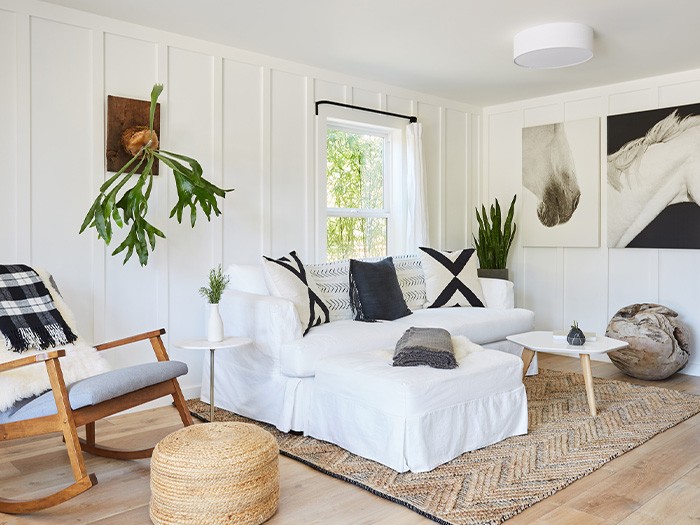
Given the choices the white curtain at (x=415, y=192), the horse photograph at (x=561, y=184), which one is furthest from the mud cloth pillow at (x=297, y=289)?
the horse photograph at (x=561, y=184)

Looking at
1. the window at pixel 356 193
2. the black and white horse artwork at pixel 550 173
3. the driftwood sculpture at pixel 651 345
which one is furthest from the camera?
the black and white horse artwork at pixel 550 173

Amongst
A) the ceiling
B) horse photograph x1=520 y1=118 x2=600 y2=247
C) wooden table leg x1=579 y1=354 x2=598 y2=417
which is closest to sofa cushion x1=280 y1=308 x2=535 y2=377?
wooden table leg x1=579 y1=354 x2=598 y2=417

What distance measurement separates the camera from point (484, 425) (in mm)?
3023

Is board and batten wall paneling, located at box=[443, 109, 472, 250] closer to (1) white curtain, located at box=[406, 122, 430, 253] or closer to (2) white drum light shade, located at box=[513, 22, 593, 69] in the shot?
(1) white curtain, located at box=[406, 122, 430, 253]

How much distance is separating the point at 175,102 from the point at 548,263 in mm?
3473

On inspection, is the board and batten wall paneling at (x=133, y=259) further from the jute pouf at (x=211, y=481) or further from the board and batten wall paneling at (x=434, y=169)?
the board and batten wall paneling at (x=434, y=169)

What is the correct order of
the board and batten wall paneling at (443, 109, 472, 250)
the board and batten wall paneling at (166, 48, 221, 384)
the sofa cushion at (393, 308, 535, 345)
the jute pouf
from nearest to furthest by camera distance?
the jute pouf → the board and batten wall paneling at (166, 48, 221, 384) → the sofa cushion at (393, 308, 535, 345) → the board and batten wall paneling at (443, 109, 472, 250)

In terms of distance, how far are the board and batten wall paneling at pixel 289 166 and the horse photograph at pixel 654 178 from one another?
98.3 inches

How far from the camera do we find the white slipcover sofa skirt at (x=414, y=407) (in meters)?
2.71

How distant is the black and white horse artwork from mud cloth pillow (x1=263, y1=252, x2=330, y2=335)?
2659mm

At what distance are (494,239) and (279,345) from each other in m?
2.87

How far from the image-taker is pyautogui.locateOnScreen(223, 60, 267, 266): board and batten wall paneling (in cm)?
416

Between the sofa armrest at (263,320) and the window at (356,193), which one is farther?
the window at (356,193)

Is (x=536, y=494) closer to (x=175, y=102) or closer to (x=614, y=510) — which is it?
(x=614, y=510)
